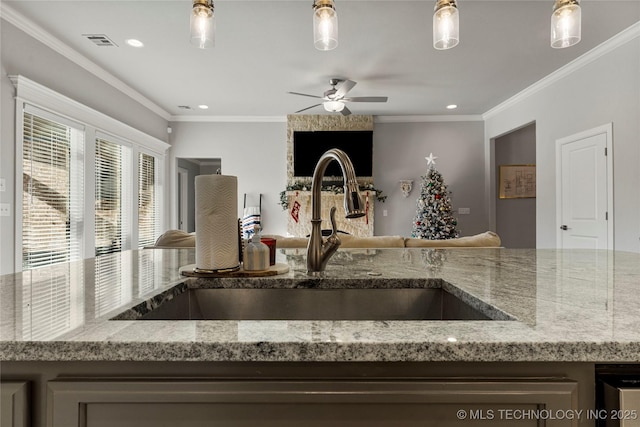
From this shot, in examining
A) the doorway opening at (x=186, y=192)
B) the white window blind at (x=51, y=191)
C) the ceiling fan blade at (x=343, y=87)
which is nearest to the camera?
the white window blind at (x=51, y=191)

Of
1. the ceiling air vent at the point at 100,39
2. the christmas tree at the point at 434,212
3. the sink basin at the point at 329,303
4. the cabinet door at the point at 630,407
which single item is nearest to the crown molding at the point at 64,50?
the ceiling air vent at the point at 100,39

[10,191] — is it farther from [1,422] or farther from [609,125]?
[609,125]

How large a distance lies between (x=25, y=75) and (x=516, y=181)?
699cm

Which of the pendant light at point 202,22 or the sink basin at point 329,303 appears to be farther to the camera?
the pendant light at point 202,22

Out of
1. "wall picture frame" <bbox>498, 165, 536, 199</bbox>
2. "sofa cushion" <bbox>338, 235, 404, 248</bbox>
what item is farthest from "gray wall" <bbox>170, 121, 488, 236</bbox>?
"sofa cushion" <bbox>338, 235, 404, 248</bbox>

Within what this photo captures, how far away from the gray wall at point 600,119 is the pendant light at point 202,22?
12.4 feet

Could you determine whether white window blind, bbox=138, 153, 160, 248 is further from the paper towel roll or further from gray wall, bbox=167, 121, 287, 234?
the paper towel roll

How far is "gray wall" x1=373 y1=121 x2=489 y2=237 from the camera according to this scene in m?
6.14

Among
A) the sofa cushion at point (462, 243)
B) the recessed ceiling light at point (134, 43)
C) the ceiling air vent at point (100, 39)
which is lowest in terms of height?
the sofa cushion at point (462, 243)

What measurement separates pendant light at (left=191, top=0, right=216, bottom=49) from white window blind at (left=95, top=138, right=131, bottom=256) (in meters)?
3.23

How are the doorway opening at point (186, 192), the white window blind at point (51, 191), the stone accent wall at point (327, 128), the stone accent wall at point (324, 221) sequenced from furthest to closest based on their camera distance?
1. the doorway opening at point (186, 192)
2. the stone accent wall at point (327, 128)
3. the stone accent wall at point (324, 221)
4. the white window blind at point (51, 191)

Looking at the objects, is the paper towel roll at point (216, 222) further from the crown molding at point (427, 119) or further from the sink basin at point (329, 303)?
the crown molding at point (427, 119)

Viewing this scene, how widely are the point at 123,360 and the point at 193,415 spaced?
13 cm

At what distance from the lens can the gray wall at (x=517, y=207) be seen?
20.0 feet
